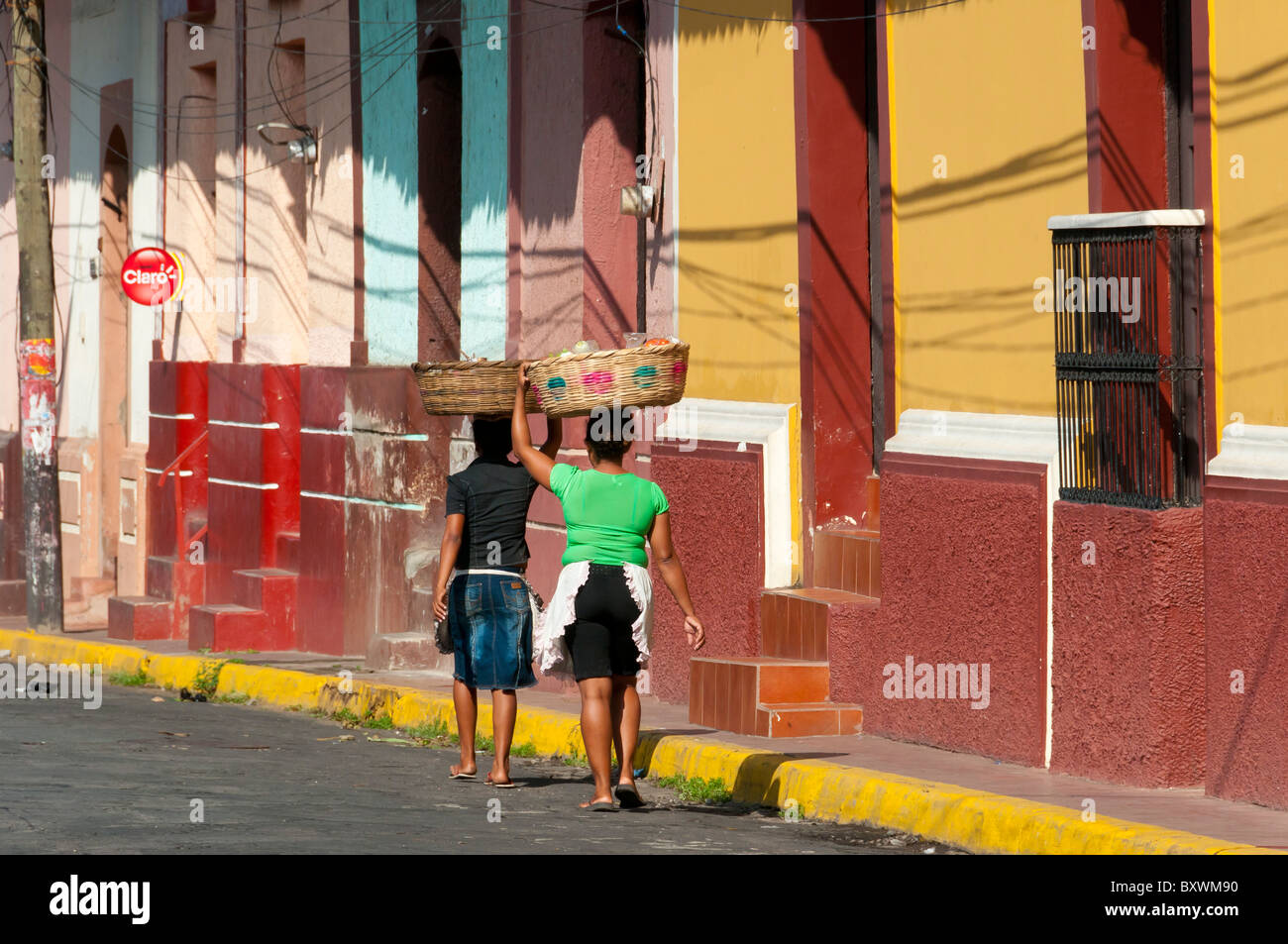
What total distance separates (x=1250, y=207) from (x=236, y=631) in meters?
10.5

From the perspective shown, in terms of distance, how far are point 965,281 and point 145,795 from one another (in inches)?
184

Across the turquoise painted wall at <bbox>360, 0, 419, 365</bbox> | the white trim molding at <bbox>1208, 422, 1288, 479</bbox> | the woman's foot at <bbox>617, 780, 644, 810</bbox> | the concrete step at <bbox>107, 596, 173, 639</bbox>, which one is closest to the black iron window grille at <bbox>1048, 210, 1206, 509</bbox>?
the white trim molding at <bbox>1208, 422, 1288, 479</bbox>

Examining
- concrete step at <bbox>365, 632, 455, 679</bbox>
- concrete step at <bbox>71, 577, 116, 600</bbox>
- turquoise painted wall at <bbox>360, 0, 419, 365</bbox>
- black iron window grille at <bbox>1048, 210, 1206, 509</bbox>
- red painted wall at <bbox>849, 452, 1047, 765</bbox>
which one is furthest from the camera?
concrete step at <bbox>71, 577, 116, 600</bbox>

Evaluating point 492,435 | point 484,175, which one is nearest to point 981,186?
point 492,435

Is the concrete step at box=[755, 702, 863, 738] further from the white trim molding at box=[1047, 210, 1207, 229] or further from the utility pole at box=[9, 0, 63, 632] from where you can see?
the utility pole at box=[9, 0, 63, 632]

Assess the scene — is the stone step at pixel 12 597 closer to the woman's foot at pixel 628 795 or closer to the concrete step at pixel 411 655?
the concrete step at pixel 411 655

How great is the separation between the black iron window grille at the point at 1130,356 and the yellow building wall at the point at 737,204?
2810 millimetres

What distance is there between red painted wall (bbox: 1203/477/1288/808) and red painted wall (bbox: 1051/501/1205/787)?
0.14 meters

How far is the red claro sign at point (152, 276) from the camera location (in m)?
20.2

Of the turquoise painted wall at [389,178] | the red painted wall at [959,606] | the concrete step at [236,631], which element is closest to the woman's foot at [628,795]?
the red painted wall at [959,606]

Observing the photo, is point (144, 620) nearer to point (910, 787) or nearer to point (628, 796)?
point (628, 796)

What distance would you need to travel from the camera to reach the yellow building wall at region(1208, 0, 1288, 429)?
28.9 feet
